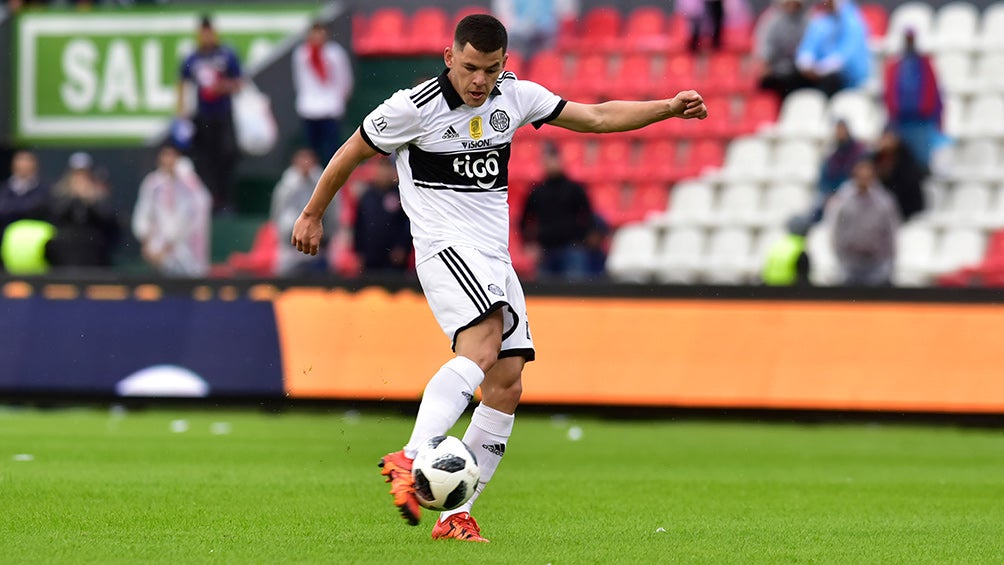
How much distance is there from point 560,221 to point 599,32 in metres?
6.75

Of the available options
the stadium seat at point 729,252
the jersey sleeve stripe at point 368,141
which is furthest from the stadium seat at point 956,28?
the jersey sleeve stripe at point 368,141

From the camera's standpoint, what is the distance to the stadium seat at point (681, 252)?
805 inches

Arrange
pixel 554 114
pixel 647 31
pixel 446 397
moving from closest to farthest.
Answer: pixel 446 397 → pixel 554 114 → pixel 647 31

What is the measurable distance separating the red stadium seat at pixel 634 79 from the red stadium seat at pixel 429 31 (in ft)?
8.21

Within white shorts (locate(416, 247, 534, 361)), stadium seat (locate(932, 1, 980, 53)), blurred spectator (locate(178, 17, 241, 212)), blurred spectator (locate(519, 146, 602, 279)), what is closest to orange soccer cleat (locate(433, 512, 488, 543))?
white shorts (locate(416, 247, 534, 361))

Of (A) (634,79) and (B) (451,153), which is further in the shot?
(A) (634,79)

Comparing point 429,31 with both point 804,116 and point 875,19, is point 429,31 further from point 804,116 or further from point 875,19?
point 875,19

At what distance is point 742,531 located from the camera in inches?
315

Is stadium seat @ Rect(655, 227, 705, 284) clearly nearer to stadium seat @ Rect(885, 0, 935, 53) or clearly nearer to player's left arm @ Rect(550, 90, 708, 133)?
stadium seat @ Rect(885, 0, 935, 53)

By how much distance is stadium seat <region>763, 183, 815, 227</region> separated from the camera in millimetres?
20172

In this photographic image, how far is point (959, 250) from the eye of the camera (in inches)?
754

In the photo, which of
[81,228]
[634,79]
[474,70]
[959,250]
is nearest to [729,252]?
[959,250]

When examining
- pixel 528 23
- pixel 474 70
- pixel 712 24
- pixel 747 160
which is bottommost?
pixel 747 160

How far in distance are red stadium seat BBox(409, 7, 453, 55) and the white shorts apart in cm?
1625
